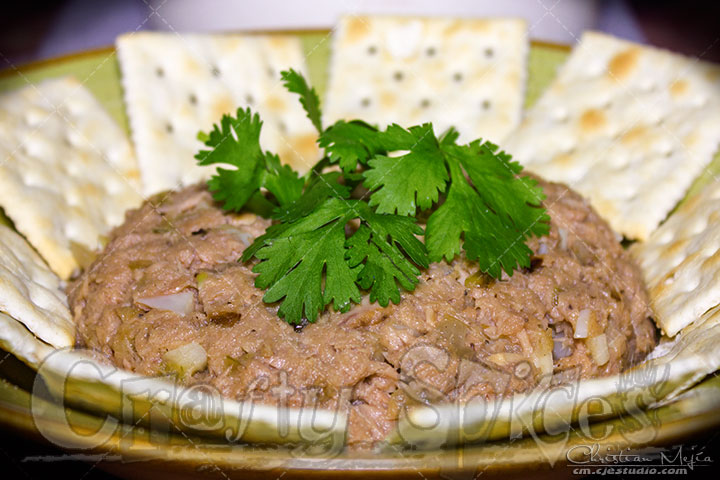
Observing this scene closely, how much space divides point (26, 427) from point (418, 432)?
1249 millimetres

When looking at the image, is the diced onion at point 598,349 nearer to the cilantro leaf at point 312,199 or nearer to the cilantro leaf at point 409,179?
the cilantro leaf at point 409,179

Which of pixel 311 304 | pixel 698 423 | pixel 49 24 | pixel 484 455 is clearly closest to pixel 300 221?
pixel 311 304

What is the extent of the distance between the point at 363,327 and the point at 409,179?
2.00 ft

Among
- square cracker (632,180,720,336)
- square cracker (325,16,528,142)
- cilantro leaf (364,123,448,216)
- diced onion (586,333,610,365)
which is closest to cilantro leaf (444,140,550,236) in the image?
cilantro leaf (364,123,448,216)

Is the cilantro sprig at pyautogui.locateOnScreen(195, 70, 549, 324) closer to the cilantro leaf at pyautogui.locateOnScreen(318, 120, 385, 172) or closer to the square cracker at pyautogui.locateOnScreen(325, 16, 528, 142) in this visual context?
the cilantro leaf at pyautogui.locateOnScreen(318, 120, 385, 172)

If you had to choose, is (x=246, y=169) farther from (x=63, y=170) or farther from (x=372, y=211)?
(x=63, y=170)

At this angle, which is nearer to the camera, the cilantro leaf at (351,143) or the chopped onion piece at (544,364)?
the chopped onion piece at (544,364)

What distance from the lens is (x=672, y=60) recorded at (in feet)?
13.8

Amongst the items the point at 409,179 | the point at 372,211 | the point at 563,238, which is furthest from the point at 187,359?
the point at 563,238

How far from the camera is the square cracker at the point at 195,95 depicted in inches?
163

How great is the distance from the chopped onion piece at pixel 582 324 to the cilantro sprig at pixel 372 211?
0.33m

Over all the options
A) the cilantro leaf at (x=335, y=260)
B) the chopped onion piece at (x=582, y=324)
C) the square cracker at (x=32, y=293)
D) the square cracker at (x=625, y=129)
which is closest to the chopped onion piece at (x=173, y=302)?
the cilantro leaf at (x=335, y=260)

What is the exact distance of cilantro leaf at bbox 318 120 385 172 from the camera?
2.97 metres

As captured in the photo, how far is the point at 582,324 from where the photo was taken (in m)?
2.84
